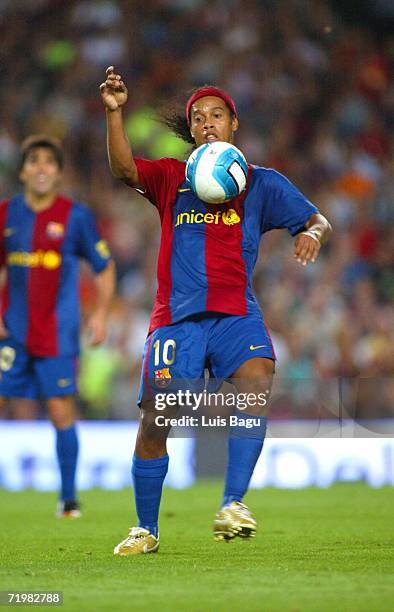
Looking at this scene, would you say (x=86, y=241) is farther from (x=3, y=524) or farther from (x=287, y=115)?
(x=287, y=115)

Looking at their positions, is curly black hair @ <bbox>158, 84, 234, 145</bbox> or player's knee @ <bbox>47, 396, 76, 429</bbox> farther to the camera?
player's knee @ <bbox>47, 396, 76, 429</bbox>

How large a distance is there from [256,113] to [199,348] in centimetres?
1054

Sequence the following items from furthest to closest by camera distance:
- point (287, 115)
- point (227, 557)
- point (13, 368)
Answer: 1. point (287, 115)
2. point (13, 368)
3. point (227, 557)

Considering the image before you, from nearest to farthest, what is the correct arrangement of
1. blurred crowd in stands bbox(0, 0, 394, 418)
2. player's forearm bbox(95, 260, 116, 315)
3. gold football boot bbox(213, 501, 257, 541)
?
gold football boot bbox(213, 501, 257, 541), player's forearm bbox(95, 260, 116, 315), blurred crowd in stands bbox(0, 0, 394, 418)

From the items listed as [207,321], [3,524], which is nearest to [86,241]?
[3,524]

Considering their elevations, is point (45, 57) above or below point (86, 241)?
above

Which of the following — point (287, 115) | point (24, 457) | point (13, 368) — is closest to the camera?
point (13, 368)

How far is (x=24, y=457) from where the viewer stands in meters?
11.2

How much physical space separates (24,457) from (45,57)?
704 centimetres

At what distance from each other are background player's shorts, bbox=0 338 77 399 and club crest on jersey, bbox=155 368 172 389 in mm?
2857

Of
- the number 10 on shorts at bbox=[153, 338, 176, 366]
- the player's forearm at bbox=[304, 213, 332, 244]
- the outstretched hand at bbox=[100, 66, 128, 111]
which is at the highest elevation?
the outstretched hand at bbox=[100, 66, 128, 111]

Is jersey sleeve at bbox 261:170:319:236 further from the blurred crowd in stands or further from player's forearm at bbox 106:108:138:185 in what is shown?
the blurred crowd in stands

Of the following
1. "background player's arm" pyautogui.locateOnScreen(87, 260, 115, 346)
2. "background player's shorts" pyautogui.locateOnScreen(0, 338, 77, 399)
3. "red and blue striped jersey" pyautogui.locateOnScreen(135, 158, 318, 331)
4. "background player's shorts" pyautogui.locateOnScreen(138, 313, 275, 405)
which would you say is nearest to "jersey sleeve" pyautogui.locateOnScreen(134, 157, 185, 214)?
"red and blue striped jersey" pyautogui.locateOnScreen(135, 158, 318, 331)

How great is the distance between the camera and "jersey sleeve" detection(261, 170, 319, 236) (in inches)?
222
